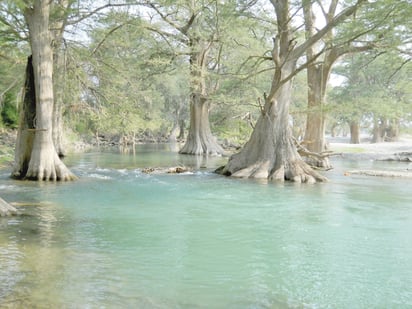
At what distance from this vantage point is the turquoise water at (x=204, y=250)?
17.9ft

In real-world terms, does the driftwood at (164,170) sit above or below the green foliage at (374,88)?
below

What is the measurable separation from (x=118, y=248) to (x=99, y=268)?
1.19 metres

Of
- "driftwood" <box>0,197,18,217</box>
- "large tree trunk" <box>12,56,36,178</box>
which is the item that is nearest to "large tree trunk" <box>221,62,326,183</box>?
"large tree trunk" <box>12,56,36,178</box>

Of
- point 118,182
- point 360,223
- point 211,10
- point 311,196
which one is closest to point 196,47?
point 211,10

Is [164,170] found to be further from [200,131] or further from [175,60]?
[200,131]

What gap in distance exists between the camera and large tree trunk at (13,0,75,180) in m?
15.5

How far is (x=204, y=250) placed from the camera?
24.9 feet

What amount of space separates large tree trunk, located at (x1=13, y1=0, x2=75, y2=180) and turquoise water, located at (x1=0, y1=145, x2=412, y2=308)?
4.82 feet

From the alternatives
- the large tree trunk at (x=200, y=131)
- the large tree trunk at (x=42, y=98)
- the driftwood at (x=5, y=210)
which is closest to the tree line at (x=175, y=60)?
the large tree trunk at (x=42, y=98)

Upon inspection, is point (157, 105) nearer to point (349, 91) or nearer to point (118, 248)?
point (349, 91)

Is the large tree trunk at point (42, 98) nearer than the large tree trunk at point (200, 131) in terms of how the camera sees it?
Yes

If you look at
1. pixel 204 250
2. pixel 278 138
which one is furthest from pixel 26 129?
pixel 204 250

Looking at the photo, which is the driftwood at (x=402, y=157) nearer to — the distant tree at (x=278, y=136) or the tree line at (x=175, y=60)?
the tree line at (x=175, y=60)

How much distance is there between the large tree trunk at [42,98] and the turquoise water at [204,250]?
1.47 m
